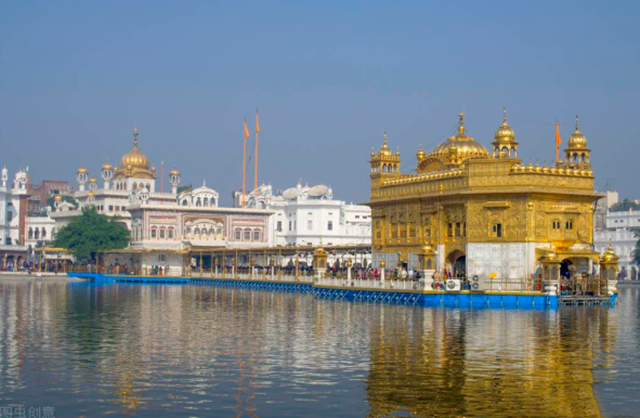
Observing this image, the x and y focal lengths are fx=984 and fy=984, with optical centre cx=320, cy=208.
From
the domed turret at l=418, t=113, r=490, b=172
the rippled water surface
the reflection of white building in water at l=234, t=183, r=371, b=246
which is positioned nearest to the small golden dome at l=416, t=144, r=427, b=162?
the domed turret at l=418, t=113, r=490, b=172

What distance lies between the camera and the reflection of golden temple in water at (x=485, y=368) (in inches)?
742

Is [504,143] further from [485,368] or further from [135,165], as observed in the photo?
[135,165]

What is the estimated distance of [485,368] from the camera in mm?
23875

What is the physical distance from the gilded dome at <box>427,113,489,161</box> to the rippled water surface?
850 inches

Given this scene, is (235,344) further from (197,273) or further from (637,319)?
(197,273)

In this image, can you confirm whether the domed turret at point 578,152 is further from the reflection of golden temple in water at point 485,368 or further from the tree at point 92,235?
the tree at point 92,235

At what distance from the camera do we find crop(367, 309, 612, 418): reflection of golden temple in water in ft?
61.9

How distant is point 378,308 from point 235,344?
18.6 meters

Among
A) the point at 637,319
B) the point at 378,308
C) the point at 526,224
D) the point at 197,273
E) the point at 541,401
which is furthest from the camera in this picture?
the point at 197,273

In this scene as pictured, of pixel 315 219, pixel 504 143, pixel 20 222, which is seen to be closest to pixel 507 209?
pixel 504 143

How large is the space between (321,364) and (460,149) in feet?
130

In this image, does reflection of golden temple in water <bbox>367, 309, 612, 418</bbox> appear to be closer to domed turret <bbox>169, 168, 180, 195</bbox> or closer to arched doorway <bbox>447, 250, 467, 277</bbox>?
arched doorway <bbox>447, 250, 467, 277</bbox>

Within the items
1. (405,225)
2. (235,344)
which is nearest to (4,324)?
(235,344)

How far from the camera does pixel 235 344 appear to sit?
94.6 ft
